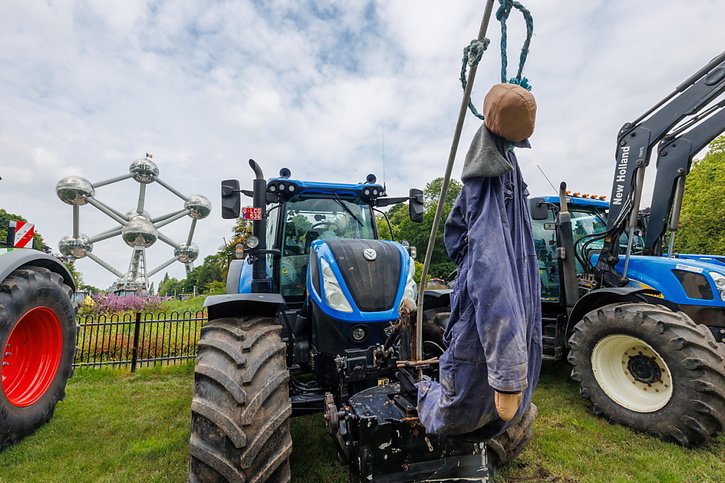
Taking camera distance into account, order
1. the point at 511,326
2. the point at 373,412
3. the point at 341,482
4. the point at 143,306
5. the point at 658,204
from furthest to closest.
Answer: the point at 143,306 < the point at 658,204 < the point at 341,482 < the point at 373,412 < the point at 511,326

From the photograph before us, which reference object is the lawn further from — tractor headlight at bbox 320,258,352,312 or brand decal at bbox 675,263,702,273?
brand decal at bbox 675,263,702,273

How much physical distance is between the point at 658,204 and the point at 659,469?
3.47 m

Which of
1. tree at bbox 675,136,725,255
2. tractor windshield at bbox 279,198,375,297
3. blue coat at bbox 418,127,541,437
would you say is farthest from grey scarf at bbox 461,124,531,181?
tree at bbox 675,136,725,255

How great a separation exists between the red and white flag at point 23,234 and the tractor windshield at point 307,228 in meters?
2.52

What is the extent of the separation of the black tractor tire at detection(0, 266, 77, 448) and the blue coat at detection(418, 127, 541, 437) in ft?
11.4

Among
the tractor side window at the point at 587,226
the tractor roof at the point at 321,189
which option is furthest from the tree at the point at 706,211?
the tractor roof at the point at 321,189

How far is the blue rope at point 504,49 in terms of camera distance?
1465 mm

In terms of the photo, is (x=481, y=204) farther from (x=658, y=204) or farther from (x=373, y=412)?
(x=658, y=204)

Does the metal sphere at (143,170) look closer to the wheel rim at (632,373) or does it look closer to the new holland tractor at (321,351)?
the new holland tractor at (321,351)

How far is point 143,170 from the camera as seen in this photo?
27688 millimetres

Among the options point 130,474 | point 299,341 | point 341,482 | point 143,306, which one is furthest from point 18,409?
point 143,306

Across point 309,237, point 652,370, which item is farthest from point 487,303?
point 652,370

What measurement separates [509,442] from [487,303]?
1.86 m

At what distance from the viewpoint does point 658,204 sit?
5238 millimetres
